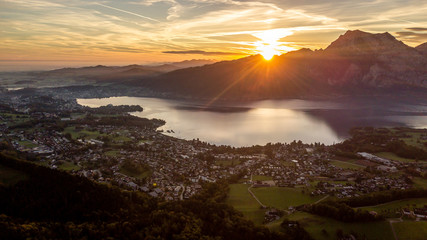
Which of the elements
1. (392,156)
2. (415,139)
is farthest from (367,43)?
(392,156)

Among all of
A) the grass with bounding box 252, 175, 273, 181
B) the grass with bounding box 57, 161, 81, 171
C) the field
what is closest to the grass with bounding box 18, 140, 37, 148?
the grass with bounding box 57, 161, 81, 171

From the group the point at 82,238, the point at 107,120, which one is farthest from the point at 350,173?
the point at 107,120

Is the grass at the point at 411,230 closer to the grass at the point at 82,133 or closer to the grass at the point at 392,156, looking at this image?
the grass at the point at 392,156

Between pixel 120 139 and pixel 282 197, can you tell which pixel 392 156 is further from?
pixel 120 139

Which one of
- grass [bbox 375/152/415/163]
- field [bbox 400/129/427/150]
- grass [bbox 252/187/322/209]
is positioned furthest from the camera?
field [bbox 400/129/427/150]

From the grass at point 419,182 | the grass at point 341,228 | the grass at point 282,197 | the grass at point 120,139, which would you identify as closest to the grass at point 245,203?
the grass at point 282,197

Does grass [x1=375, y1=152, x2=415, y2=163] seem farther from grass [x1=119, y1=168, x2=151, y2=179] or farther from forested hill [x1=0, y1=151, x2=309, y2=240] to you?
grass [x1=119, y1=168, x2=151, y2=179]
